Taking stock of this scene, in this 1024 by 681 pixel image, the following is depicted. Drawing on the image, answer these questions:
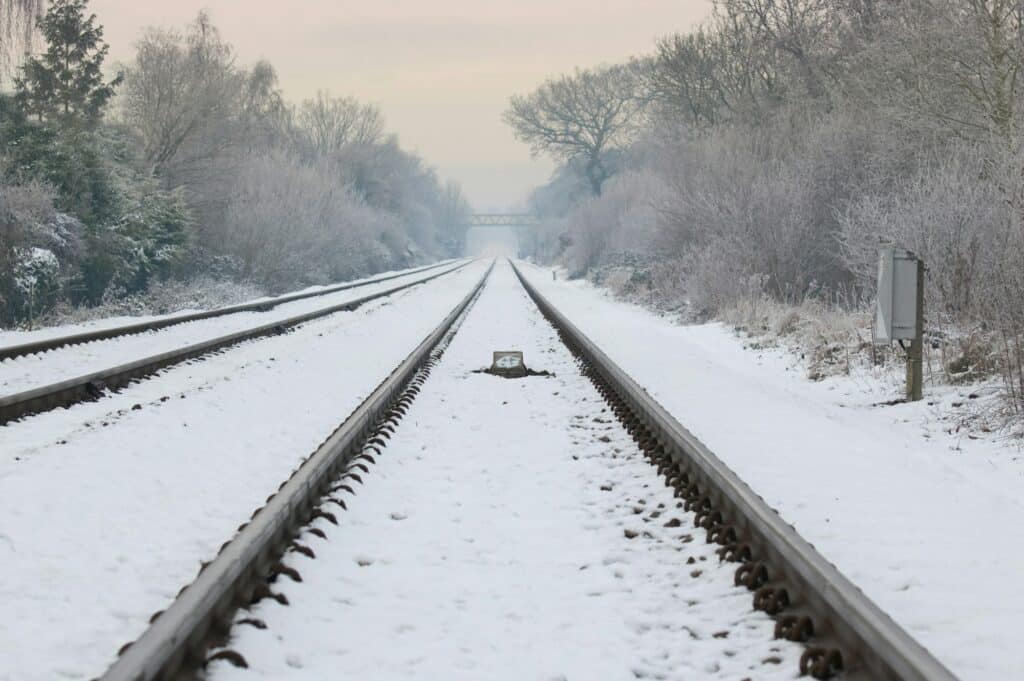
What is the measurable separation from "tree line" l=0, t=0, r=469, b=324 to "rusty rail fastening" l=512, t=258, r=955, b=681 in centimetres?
1822

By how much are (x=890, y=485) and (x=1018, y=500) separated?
0.75 metres

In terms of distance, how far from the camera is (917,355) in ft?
30.5

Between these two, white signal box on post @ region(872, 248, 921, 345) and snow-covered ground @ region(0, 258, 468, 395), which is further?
snow-covered ground @ region(0, 258, 468, 395)

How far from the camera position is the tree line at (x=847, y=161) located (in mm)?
11617

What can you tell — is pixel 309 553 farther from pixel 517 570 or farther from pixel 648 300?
pixel 648 300

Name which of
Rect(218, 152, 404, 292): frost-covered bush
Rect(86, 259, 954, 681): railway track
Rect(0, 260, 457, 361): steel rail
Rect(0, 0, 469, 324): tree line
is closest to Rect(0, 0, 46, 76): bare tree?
Rect(0, 0, 469, 324): tree line

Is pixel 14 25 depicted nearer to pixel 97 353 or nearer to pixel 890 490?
pixel 97 353

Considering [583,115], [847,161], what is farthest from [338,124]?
[847,161]

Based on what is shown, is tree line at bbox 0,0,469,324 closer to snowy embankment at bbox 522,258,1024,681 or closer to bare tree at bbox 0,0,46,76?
bare tree at bbox 0,0,46,76

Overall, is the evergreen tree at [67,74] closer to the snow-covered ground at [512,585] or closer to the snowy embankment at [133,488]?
the snowy embankment at [133,488]

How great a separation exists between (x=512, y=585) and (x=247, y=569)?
3.81 ft

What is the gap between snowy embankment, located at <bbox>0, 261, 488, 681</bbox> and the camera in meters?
3.76

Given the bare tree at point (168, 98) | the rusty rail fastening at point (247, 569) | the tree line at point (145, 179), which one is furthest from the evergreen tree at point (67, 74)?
the rusty rail fastening at point (247, 569)

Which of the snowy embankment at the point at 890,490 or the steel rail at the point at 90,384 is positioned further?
the steel rail at the point at 90,384
